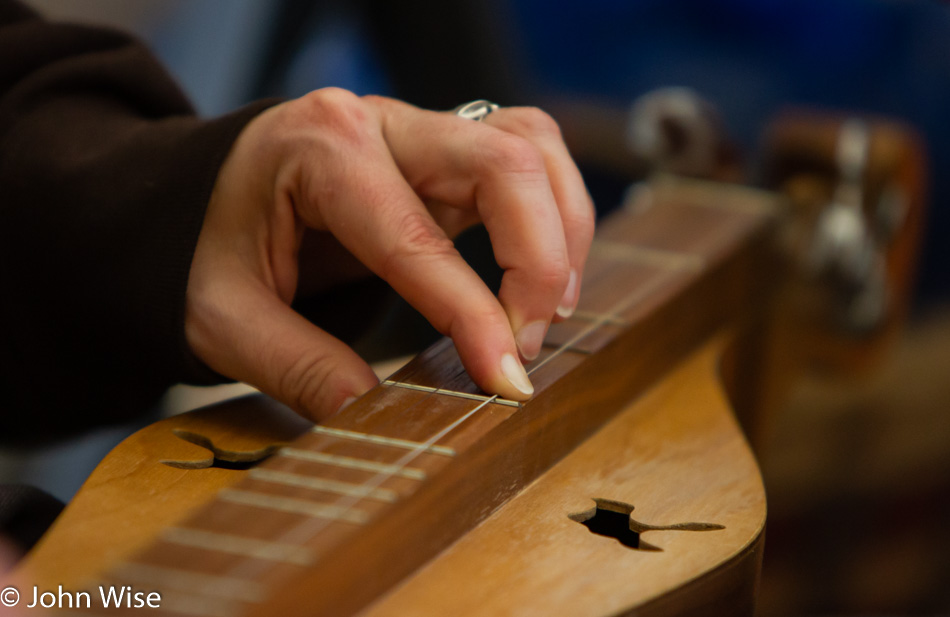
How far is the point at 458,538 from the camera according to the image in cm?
57

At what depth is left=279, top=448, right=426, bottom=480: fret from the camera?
1.73 ft

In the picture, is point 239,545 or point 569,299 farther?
point 569,299

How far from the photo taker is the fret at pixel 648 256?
→ 1021 millimetres

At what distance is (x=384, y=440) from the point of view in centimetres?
57

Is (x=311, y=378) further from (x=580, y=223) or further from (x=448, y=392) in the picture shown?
(x=580, y=223)

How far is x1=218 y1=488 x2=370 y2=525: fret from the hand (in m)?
0.19

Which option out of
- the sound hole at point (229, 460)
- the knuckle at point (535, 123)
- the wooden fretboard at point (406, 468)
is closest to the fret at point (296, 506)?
the wooden fretboard at point (406, 468)

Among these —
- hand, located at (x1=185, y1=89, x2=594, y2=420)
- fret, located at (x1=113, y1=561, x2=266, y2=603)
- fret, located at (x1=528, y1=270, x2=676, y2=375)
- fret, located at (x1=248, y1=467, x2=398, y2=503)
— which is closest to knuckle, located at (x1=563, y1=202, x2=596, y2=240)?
hand, located at (x1=185, y1=89, x2=594, y2=420)

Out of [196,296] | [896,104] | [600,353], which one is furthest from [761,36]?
[196,296]

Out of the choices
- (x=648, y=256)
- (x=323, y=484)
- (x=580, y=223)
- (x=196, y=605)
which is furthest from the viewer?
(x=648, y=256)

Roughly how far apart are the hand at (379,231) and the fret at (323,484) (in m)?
0.16

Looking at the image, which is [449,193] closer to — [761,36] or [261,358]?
[261,358]

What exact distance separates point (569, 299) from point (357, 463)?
0.89ft

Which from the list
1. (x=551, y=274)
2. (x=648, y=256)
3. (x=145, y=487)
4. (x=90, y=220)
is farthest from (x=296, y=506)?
(x=648, y=256)
